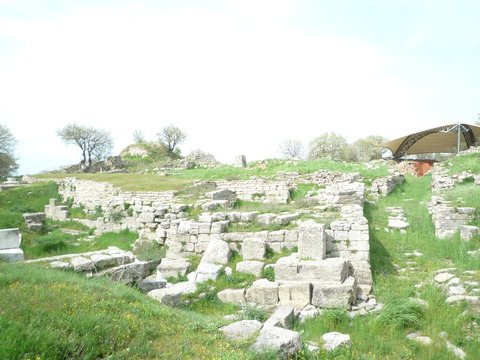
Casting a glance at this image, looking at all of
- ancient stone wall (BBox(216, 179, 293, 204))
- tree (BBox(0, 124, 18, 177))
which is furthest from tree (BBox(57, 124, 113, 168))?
ancient stone wall (BBox(216, 179, 293, 204))

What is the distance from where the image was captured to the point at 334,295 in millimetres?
6125

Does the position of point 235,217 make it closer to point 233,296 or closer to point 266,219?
point 266,219

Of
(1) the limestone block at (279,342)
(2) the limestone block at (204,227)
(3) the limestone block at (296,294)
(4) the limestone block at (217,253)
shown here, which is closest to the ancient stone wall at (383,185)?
(2) the limestone block at (204,227)

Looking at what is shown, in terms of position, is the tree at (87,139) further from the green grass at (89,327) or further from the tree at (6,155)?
the green grass at (89,327)

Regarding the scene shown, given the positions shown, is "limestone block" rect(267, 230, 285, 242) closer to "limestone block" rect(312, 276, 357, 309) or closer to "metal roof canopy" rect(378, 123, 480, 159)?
"limestone block" rect(312, 276, 357, 309)

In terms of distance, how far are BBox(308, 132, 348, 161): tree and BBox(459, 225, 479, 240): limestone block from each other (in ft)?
148

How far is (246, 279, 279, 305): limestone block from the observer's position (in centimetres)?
647

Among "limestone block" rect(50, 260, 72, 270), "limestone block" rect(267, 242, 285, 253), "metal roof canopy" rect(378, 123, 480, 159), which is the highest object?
Result: "metal roof canopy" rect(378, 123, 480, 159)

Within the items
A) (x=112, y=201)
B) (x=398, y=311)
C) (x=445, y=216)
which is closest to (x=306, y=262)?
(x=398, y=311)

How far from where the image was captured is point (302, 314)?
587 cm

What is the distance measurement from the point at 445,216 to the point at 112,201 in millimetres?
13911

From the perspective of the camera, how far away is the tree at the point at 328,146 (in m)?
53.5

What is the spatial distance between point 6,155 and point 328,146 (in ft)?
162

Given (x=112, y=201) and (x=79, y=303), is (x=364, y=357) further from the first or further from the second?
(x=112, y=201)
